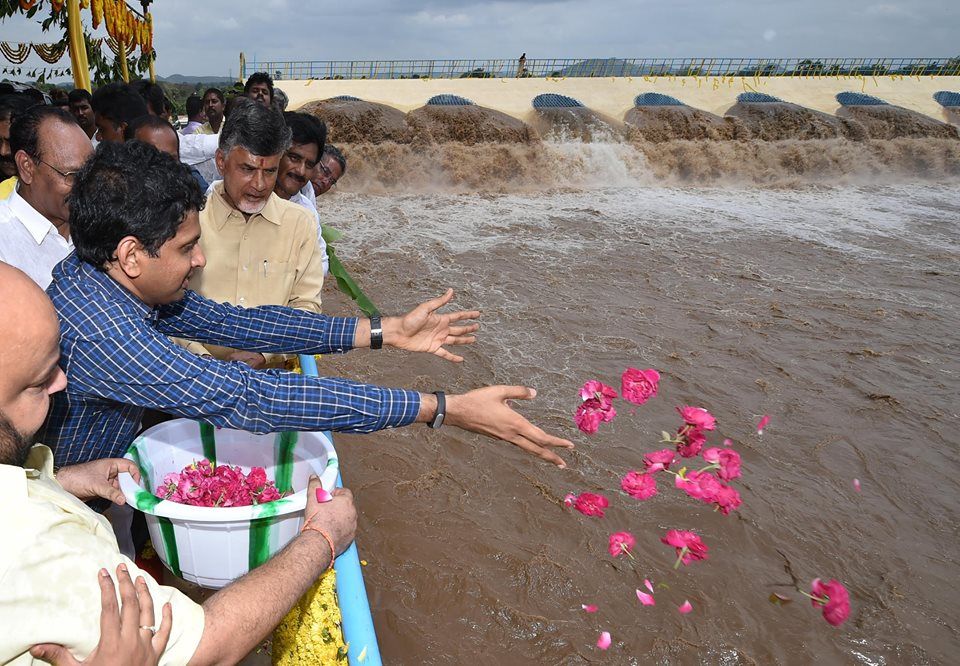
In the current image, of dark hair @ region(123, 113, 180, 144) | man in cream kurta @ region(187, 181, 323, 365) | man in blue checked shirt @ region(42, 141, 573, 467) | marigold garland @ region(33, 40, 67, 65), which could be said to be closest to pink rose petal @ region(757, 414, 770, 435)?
man in blue checked shirt @ region(42, 141, 573, 467)

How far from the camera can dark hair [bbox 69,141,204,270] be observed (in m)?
1.62

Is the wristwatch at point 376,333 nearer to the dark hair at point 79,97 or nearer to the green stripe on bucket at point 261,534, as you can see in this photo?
the green stripe on bucket at point 261,534

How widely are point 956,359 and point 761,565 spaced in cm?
402

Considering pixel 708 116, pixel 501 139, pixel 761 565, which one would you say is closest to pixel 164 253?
pixel 761 565

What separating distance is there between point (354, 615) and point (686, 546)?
1774 millimetres

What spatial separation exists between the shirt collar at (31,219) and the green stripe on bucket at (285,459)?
1.36 meters

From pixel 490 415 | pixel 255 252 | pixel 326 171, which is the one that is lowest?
pixel 490 415

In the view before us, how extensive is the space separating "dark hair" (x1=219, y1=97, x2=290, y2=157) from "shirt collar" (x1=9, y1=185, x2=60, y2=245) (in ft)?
2.49

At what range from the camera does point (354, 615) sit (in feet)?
5.66

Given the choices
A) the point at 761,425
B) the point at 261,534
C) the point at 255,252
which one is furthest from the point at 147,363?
the point at 761,425

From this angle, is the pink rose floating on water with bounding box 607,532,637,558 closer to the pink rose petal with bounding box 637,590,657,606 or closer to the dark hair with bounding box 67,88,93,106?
the pink rose petal with bounding box 637,590,657,606

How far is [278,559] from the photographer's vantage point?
1.41m

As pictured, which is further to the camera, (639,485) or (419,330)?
(639,485)

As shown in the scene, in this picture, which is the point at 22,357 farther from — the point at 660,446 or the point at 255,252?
the point at 660,446
